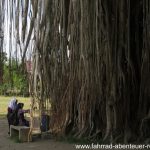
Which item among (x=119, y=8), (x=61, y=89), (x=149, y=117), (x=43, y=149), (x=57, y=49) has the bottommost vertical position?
(x=43, y=149)

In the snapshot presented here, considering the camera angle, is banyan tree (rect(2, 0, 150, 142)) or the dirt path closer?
banyan tree (rect(2, 0, 150, 142))

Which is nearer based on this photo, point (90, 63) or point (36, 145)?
point (90, 63)

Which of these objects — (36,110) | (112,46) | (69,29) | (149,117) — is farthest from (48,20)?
(149,117)

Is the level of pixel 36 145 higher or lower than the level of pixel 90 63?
lower

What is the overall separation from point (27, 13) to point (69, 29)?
72cm

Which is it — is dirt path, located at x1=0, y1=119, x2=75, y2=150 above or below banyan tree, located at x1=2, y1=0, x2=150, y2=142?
below

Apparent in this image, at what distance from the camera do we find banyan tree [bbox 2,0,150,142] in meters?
6.52

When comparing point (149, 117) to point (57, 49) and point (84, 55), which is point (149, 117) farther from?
point (84, 55)

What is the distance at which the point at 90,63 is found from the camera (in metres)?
6.51

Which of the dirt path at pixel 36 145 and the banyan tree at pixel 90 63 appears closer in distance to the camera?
the banyan tree at pixel 90 63

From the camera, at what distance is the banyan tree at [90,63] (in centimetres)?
652

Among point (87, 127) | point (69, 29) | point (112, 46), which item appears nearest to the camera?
point (69, 29)

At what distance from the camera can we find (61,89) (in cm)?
830

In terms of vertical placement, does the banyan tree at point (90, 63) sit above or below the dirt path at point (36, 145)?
above
